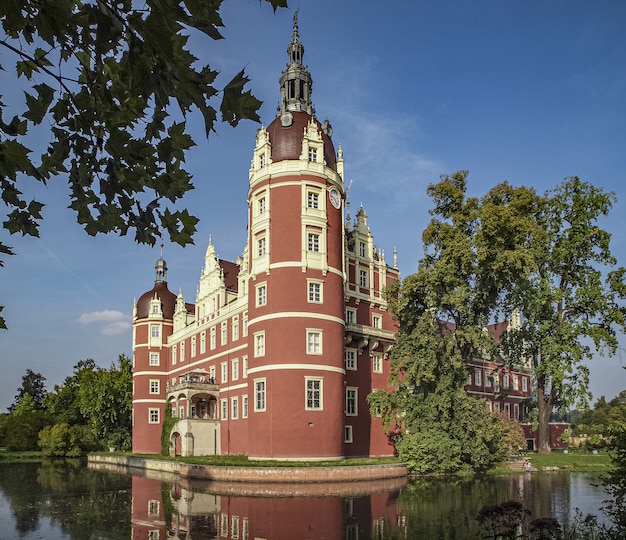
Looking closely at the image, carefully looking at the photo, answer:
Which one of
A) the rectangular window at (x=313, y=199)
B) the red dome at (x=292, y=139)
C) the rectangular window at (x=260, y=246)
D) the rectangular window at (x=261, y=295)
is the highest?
the red dome at (x=292, y=139)

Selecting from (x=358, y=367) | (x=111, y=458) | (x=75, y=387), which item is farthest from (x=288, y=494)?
(x=75, y=387)

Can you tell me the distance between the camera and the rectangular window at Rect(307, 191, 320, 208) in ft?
126

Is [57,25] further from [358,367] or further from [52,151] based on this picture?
[358,367]

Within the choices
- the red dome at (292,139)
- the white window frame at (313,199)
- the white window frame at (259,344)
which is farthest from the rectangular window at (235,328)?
the red dome at (292,139)

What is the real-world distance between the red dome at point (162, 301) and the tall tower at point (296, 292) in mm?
24730

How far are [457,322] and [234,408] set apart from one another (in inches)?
695

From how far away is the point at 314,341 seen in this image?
36.6 m

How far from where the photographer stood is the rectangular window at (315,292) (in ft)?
122

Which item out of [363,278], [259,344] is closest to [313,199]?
[363,278]

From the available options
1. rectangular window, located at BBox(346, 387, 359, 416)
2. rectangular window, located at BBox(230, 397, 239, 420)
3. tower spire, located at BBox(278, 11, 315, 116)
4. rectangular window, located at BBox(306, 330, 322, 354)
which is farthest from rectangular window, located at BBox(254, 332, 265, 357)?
tower spire, located at BBox(278, 11, 315, 116)

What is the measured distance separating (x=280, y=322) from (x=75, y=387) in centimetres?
5409

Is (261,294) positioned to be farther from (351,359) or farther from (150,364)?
(150,364)

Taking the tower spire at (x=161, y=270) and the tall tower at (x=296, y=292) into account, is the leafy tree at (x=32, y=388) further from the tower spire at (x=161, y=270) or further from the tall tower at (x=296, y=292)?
the tall tower at (x=296, y=292)

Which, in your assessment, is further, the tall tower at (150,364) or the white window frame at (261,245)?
the tall tower at (150,364)
